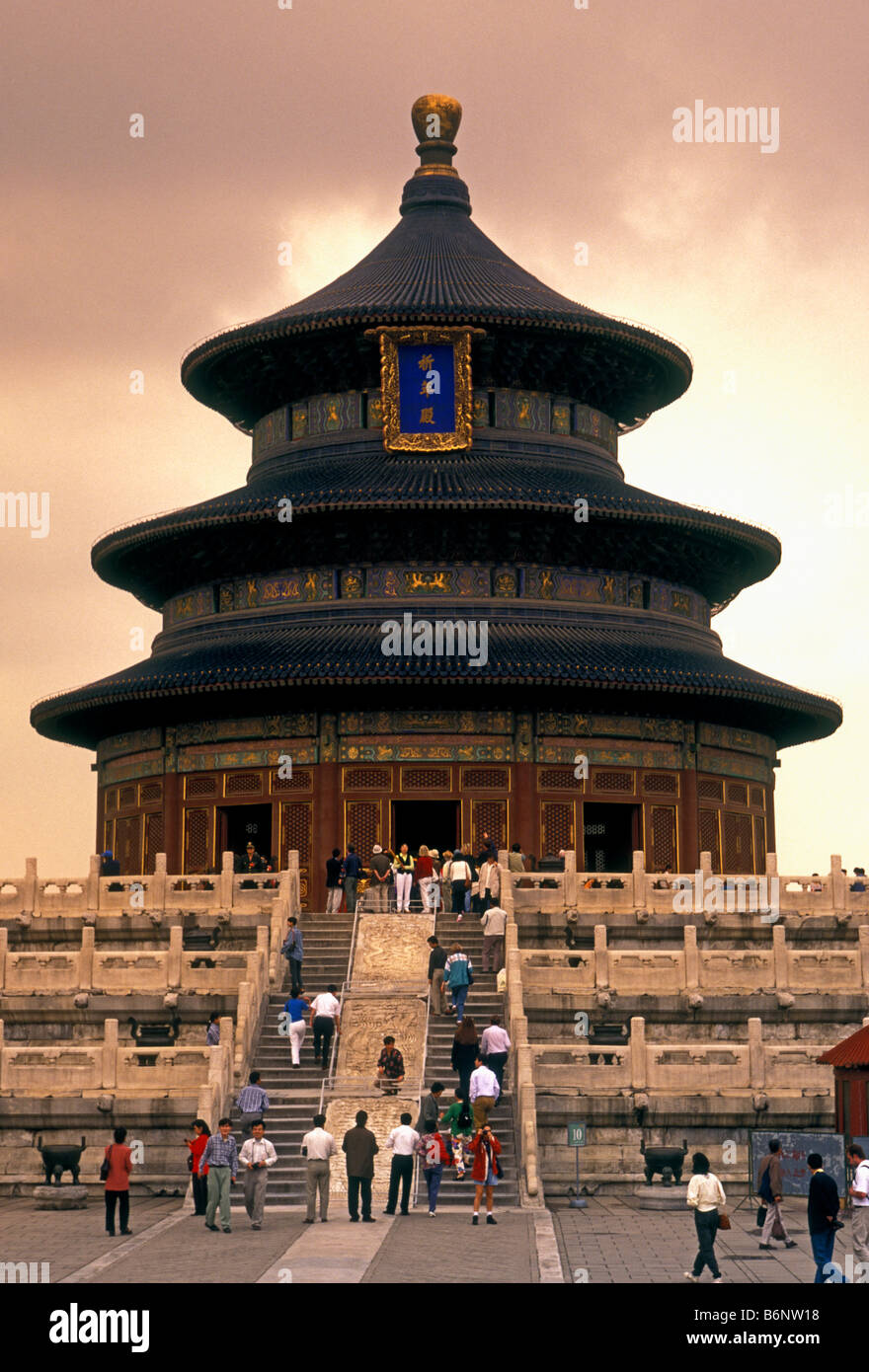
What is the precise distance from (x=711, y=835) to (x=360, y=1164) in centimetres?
2763

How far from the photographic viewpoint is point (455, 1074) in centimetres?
3284

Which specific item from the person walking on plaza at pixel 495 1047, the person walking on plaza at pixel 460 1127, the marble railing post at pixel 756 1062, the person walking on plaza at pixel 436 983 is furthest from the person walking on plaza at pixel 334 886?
the person walking on plaza at pixel 460 1127

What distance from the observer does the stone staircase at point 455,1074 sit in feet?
97.1

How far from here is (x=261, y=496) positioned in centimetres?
5503

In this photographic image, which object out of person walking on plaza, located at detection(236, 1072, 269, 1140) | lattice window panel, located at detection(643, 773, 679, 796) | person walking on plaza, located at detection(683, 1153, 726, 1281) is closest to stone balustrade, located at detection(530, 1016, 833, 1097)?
person walking on plaza, located at detection(236, 1072, 269, 1140)

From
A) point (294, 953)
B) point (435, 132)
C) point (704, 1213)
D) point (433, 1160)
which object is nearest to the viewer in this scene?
point (704, 1213)

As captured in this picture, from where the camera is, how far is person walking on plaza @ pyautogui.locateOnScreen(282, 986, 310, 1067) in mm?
33188

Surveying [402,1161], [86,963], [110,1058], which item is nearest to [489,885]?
[86,963]

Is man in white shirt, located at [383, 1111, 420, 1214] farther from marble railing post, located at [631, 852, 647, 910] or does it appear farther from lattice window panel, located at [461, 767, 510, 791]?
lattice window panel, located at [461, 767, 510, 791]

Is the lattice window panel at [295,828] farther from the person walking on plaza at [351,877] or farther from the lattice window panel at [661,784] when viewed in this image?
the lattice window panel at [661,784]

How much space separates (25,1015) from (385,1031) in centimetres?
616

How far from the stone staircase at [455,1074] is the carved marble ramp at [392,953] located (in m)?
0.44

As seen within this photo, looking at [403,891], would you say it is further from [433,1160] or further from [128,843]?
[128,843]

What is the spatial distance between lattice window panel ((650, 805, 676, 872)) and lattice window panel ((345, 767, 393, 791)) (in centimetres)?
659
